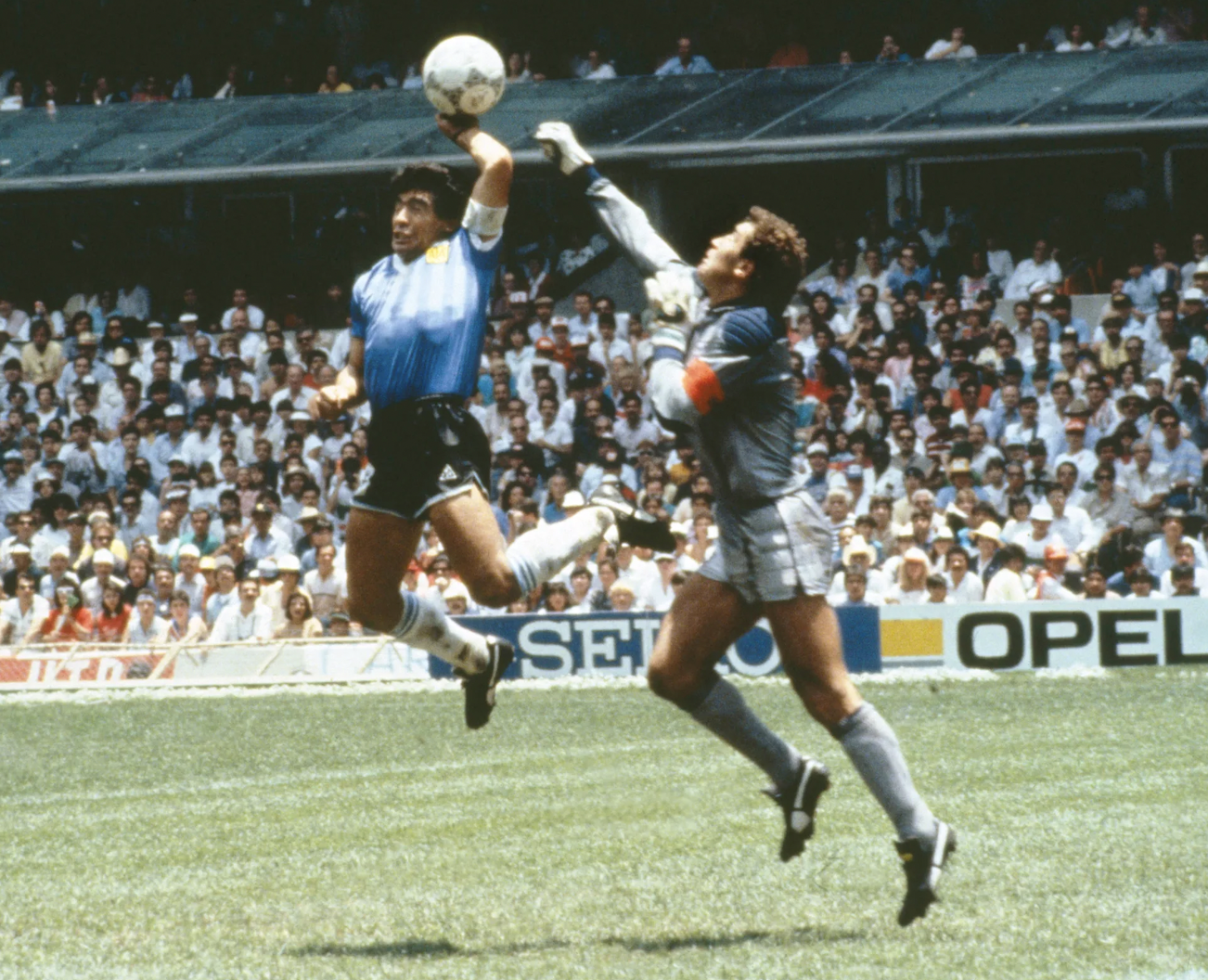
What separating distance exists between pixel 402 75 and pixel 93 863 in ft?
65.0

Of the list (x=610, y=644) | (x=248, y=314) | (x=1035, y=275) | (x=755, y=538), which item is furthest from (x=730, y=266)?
(x=248, y=314)

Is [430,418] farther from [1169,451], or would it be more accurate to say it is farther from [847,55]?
[847,55]

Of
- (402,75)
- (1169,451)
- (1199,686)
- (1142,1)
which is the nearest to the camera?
(1199,686)

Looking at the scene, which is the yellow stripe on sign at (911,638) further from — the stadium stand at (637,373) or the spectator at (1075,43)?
the spectator at (1075,43)

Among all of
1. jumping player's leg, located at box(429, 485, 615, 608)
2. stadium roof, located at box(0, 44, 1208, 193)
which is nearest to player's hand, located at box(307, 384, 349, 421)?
jumping player's leg, located at box(429, 485, 615, 608)

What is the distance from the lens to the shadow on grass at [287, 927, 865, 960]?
221 inches

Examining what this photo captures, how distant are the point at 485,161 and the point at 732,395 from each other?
55.8 inches

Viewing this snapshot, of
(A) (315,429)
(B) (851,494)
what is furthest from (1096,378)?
(A) (315,429)

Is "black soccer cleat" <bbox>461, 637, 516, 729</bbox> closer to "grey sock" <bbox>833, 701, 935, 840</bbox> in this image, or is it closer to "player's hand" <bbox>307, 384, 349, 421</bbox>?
"player's hand" <bbox>307, 384, 349, 421</bbox>

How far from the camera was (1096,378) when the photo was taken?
56.1 ft

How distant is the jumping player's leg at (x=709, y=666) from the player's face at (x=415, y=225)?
1626 mm

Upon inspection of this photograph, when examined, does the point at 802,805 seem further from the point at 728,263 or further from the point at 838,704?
the point at 728,263

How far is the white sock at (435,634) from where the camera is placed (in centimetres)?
689

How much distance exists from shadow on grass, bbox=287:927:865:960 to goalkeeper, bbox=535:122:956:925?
336mm
